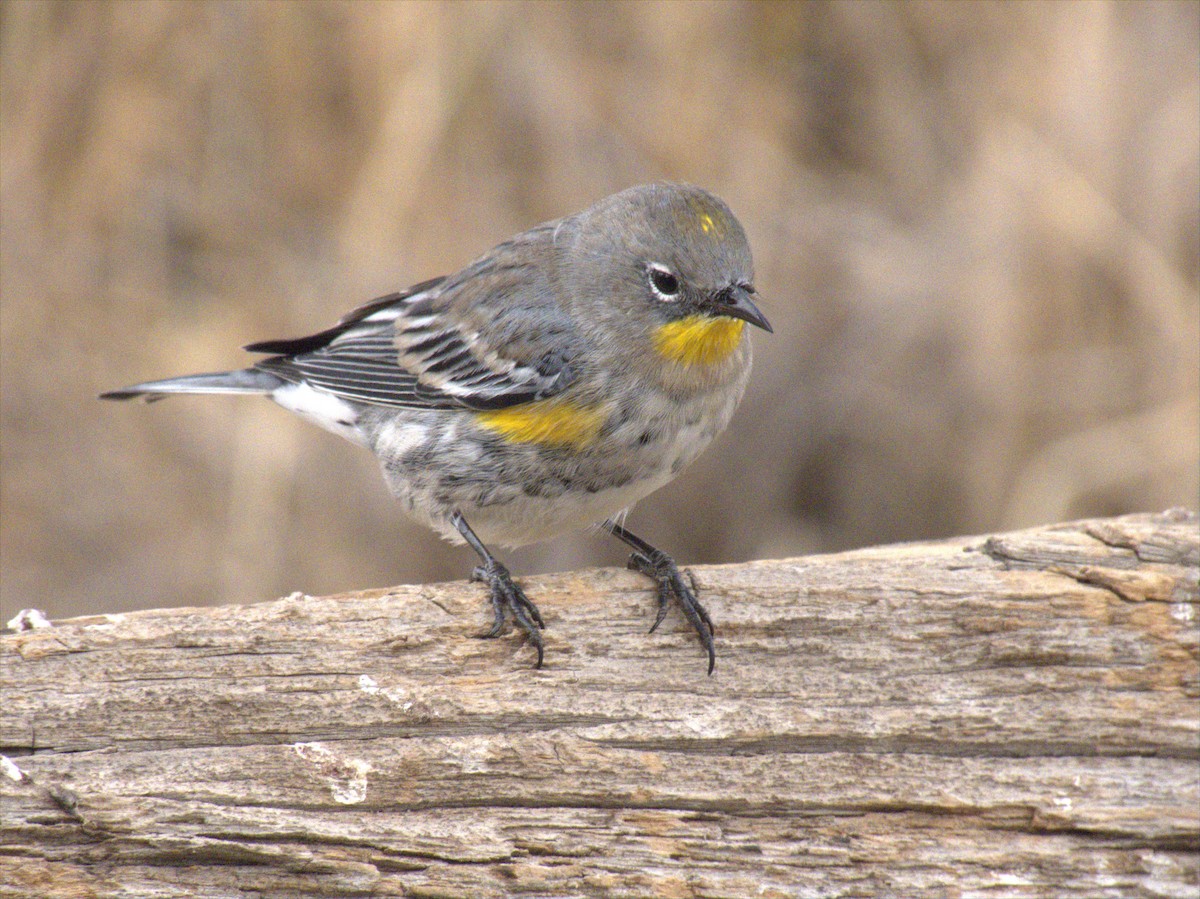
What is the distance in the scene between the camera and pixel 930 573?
4.13 meters

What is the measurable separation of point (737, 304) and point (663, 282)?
0.35 meters

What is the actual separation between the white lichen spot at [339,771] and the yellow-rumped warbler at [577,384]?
62cm

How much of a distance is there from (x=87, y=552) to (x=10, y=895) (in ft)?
14.1

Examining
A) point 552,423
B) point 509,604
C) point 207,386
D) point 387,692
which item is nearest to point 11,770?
point 387,692

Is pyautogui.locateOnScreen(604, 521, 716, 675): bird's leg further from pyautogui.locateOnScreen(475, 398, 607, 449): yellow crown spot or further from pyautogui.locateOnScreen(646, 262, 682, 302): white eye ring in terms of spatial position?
pyautogui.locateOnScreen(646, 262, 682, 302): white eye ring

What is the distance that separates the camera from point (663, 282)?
4.45 meters

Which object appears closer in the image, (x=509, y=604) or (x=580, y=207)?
(x=509, y=604)

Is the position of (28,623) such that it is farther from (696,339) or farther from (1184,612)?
(1184,612)

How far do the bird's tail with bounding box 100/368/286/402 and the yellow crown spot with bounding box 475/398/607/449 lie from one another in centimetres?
157

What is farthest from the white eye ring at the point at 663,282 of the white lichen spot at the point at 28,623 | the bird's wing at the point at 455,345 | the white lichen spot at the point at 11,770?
the white lichen spot at the point at 11,770

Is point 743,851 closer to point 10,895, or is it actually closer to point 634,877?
point 634,877

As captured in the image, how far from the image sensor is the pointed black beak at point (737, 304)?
164 inches

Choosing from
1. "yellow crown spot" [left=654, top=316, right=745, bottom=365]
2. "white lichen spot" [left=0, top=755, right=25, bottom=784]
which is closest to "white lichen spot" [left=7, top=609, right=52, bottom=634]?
"white lichen spot" [left=0, top=755, right=25, bottom=784]

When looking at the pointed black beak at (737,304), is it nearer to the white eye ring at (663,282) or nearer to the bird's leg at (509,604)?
the white eye ring at (663,282)
